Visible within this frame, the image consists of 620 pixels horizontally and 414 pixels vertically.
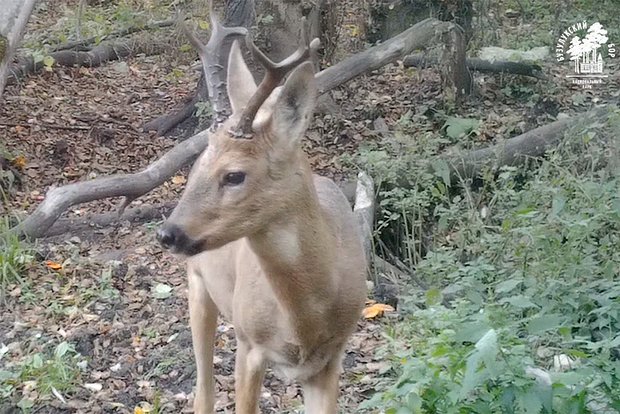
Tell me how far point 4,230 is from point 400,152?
315 cm

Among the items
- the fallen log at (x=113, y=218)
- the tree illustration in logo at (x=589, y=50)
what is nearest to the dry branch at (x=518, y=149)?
the tree illustration in logo at (x=589, y=50)

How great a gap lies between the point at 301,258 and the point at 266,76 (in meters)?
0.84

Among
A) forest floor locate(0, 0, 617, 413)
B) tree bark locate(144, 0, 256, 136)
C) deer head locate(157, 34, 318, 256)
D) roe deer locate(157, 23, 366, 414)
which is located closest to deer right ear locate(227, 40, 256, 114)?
roe deer locate(157, 23, 366, 414)

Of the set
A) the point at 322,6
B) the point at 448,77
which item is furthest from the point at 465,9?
the point at 322,6

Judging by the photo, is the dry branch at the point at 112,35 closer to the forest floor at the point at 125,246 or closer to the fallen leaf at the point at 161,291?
the forest floor at the point at 125,246

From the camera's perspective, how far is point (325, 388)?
5.05 m

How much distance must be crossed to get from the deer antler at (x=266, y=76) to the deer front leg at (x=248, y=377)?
3.77 feet

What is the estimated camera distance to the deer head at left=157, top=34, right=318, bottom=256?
13.8 feet

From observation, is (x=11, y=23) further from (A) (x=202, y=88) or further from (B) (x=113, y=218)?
(A) (x=202, y=88)

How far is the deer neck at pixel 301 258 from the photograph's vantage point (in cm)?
448

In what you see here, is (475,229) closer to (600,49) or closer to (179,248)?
(179,248)

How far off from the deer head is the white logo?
6.88 meters

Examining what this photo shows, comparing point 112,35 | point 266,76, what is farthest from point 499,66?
point 266,76

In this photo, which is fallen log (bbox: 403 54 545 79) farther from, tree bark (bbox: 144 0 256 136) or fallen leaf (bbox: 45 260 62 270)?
fallen leaf (bbox: 45 260 62 270)
